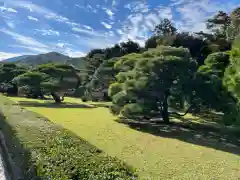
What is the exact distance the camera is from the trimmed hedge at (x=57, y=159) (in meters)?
4.86

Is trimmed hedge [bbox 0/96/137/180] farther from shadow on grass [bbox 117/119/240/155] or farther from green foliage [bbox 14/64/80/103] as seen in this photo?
green foliage [bbox 14/64/80/103]

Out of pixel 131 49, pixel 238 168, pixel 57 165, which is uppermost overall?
pixel 131 49

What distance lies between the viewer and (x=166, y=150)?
9.71m

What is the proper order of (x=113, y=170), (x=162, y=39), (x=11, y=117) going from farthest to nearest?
(x=162, y=39)
(x=11, y=117)
(x=113, y=170)

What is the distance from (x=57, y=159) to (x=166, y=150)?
5039 millimetres

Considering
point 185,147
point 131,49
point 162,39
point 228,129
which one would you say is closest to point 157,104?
point 228,129

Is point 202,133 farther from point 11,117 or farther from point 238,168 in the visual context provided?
point 11,117

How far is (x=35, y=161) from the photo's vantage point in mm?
5523

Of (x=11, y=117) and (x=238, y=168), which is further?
(x=11, y=117)

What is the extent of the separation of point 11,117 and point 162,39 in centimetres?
2566

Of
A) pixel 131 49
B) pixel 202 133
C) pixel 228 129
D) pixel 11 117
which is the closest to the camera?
pixel 11 117

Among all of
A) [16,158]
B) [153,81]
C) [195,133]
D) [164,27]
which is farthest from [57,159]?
[164,27]

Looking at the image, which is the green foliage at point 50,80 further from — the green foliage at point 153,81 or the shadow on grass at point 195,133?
the green foliage at point 153,81

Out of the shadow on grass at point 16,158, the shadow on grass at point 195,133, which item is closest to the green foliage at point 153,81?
the shadow on grass at point 195,133
